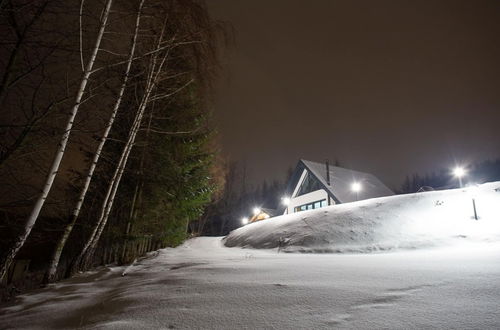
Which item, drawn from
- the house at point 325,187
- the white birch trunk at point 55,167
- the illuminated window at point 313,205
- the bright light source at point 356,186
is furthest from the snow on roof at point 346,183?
the white birch trunk at point 55,167

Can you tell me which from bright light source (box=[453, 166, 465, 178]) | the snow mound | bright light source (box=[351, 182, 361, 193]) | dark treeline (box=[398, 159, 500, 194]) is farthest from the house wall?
dark treeline (box=[398, 159, 500, 194])

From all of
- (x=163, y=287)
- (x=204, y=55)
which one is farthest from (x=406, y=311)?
(x=204, y=55)

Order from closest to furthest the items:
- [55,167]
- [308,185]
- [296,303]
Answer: [296,303] < [55,167] < [308,185]

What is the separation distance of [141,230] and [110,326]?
781 centimetres

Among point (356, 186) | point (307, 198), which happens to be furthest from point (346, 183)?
point (307, 198)

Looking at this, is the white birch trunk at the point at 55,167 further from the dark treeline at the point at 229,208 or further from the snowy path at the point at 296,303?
the dark treeline at the point at 229,208

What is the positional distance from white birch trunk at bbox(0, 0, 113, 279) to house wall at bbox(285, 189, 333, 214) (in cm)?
1756

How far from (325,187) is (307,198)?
2.64 metres

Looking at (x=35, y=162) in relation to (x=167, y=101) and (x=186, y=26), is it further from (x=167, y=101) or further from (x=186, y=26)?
(x=167, y=101)

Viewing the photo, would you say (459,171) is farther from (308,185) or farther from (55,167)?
(55,167)

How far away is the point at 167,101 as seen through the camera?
970 centimetres

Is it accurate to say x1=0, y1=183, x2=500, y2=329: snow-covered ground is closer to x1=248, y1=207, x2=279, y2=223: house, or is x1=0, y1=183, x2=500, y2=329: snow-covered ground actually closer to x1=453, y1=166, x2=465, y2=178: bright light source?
x1=453, y1=166, x2=465, y2=178: bright light source

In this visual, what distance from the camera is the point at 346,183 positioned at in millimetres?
21172

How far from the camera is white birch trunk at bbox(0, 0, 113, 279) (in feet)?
13.7
